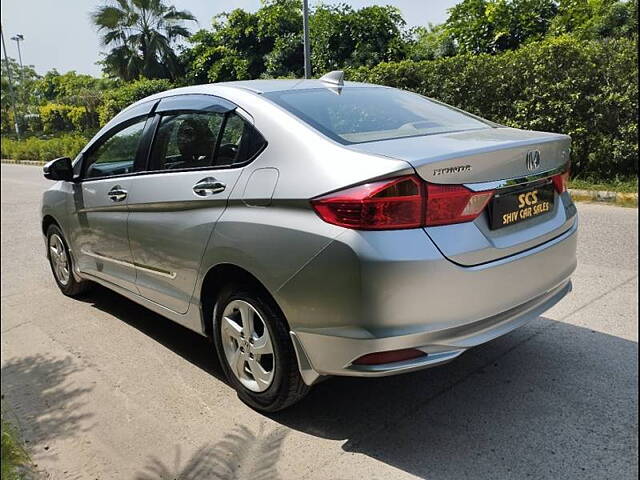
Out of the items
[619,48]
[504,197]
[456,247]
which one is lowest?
[456,247]

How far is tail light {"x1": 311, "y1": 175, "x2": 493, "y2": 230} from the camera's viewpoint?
7.04 ft

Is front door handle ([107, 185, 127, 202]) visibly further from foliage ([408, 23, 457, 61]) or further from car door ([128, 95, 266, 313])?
foliage ([408, 23, 457, 61])

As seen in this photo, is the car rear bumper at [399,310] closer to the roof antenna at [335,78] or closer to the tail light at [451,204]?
the tail light at [451,204]

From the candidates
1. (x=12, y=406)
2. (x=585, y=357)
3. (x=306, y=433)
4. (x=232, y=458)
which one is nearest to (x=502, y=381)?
(x=585, y=357)

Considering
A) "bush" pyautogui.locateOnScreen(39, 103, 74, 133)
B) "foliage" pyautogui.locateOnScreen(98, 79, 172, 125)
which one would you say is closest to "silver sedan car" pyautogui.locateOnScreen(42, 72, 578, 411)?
"foliage" pyautogui.locateOnScreen(98, 79, 172, 125)

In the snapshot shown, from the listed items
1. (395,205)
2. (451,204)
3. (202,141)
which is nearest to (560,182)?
(451,204)

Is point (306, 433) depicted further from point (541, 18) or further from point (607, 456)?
point (541, 18)

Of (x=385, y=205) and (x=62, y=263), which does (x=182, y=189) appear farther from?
(x=62, y=263)

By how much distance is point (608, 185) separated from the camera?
8.02 metres

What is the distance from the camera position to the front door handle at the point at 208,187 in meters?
2.77

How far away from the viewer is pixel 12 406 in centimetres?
313

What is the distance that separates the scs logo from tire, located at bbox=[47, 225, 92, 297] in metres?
3.56

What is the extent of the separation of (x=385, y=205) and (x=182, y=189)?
4.35ft

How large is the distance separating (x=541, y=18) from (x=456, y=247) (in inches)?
Answer: 589
